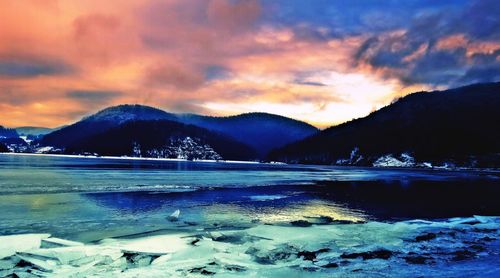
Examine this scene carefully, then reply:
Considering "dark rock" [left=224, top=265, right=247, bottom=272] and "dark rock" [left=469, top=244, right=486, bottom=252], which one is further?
"dark rock" [left=469, top=244, right=486, bottom=252]

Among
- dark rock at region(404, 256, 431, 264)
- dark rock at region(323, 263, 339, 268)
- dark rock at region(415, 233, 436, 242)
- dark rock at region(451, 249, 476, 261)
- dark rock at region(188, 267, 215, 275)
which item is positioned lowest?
dark rock at region(451, 249, 476, 261)

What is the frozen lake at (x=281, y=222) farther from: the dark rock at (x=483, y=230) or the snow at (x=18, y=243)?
the snow at (x=18, y=243)

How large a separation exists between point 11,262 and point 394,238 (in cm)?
1785

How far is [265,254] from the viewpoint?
52.6 ft

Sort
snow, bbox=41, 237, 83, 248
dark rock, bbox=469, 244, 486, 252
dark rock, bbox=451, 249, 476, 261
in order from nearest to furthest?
snow, bbox=41, 237, 83, 248, dark rock, bbox=451, 249, 476, 261, dark rock, bbox=469, 244, 486, 252

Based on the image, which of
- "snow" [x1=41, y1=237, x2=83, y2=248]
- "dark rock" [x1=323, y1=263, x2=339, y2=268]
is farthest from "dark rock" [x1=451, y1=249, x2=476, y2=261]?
"snow" [x1=41, y1=237, x2=83, y2=248]

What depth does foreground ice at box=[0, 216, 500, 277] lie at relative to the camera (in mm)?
13391

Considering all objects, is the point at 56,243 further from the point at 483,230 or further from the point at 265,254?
the point at 483,230

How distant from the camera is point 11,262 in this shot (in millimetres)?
13758

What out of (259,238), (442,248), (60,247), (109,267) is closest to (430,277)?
(442,248)

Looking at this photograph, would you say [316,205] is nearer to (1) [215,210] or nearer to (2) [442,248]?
(1) [215,210]

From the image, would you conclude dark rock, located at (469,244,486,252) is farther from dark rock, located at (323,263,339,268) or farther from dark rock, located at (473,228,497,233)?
dark rock, located at (323,263,339,268)

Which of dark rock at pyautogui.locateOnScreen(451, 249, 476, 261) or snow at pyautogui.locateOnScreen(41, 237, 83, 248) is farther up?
snow at pyautogui.locateOnScreen(41, 237, 83, 248)

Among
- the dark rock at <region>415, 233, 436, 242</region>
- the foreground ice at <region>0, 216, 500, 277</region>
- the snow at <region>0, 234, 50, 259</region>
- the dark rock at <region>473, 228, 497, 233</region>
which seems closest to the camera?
the foreground ice at <region>0, 216, 500, 277</region>
